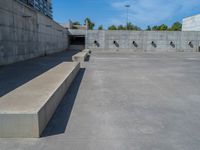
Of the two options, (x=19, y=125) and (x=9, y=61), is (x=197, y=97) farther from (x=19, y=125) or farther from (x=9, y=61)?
(x=9, y=61)

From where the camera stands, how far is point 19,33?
9.97 m

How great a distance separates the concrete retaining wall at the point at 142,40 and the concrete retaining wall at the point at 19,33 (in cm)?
1361

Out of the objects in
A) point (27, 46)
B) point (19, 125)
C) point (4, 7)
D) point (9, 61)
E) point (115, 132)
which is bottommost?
point (115, 132)

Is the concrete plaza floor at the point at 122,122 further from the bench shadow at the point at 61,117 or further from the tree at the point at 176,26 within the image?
the tree at the point at 176,26

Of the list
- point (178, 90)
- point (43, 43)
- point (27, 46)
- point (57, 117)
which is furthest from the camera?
point (43, 43)

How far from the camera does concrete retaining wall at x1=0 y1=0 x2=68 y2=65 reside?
8312 millimetres

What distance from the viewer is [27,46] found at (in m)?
11.3

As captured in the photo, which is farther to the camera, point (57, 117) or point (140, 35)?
point (140, 35)

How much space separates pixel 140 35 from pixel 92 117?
2598cm

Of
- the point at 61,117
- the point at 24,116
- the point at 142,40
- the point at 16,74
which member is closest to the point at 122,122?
the point at 61,117

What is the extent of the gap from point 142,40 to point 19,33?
834 inches

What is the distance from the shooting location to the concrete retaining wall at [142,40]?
90.3ft

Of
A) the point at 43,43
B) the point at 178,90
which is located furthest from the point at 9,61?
the point at 178,90

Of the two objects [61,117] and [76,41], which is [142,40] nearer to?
[76,41]
